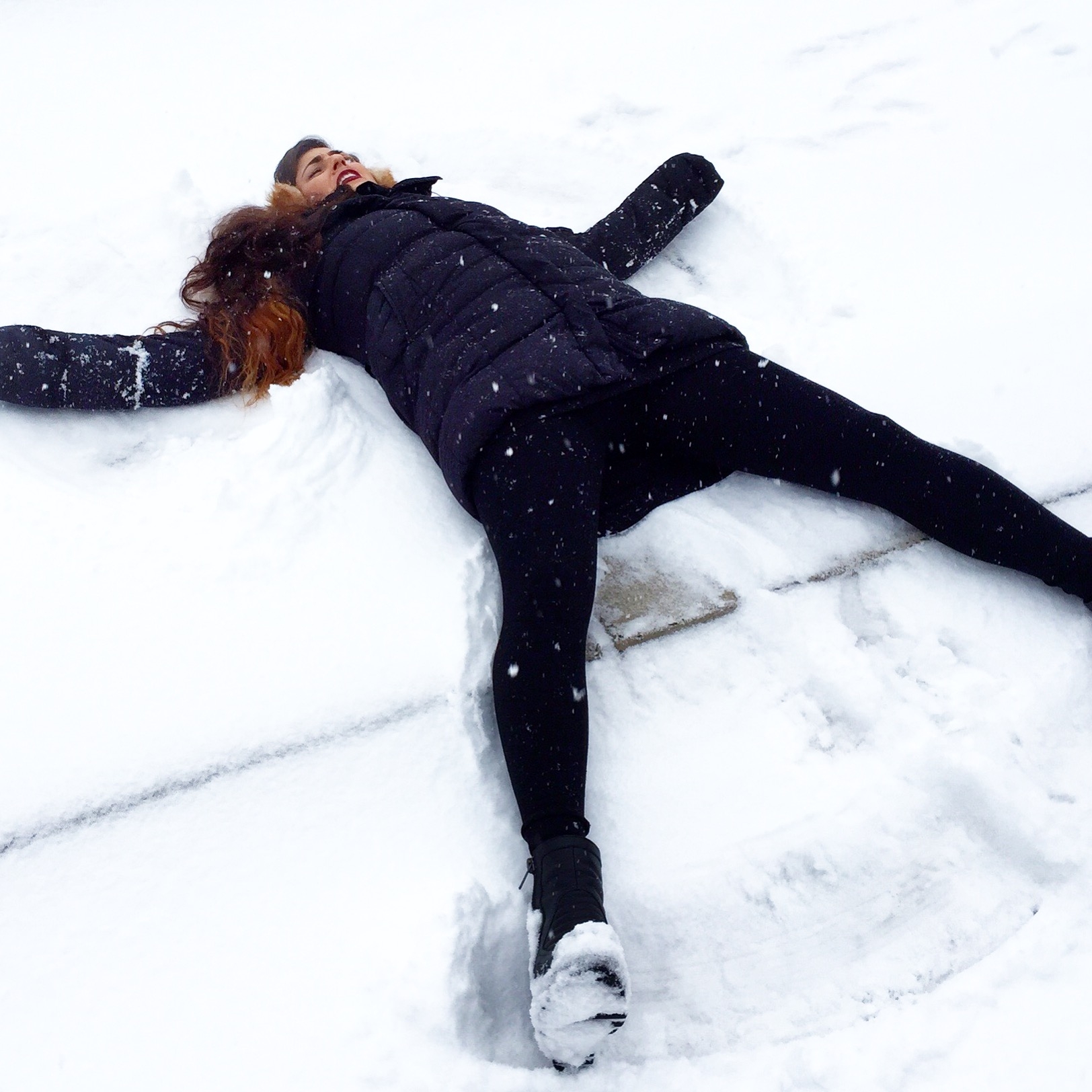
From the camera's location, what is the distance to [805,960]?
1.37 meters

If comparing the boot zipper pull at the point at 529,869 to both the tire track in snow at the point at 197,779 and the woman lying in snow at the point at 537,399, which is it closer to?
the woman lying in snow at the point at 537,399

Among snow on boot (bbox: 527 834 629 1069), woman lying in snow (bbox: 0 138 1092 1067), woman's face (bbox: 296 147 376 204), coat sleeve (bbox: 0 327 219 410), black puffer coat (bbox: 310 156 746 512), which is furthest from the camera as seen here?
woman's face (bbox: 296 147 376 204)

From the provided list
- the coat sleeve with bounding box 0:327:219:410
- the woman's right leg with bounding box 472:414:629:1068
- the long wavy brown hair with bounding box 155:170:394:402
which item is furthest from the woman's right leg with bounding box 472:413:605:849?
the coat sleeve with bounding box 0:327:219:410

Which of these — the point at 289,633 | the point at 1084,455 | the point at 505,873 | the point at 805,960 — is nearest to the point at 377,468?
the point at 289,633

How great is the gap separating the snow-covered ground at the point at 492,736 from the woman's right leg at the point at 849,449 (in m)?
0.12

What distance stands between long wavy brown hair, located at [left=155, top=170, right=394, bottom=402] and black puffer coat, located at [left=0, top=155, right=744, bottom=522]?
0.05 meters

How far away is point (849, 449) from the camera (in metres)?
1.68

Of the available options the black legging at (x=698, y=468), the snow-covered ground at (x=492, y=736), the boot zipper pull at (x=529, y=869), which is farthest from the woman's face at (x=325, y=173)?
the boot zipper pull at (x=529, y=869)

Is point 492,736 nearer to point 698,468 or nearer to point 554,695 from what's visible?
point 554,695

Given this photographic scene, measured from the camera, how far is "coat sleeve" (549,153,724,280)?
2.23 m

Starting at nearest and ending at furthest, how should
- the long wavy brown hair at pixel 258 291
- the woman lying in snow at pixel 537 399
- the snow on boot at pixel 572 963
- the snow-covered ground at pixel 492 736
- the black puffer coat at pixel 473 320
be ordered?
1. the snow on boot at pixel 572 963
2. the snow-covered ground at pixel 492 736
3. the woman lying in snow at pixel 537 399
4. the black puffer coat at pixel 473 320
5. the long wavy brown hair at pixel 258 291

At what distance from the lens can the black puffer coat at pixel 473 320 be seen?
1.60 meters

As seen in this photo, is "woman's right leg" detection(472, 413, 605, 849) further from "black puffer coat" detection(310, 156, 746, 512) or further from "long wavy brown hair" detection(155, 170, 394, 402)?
"long wavy brown hair" detection(155, 170, 394, 402)

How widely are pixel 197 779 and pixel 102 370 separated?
0.90 metres
